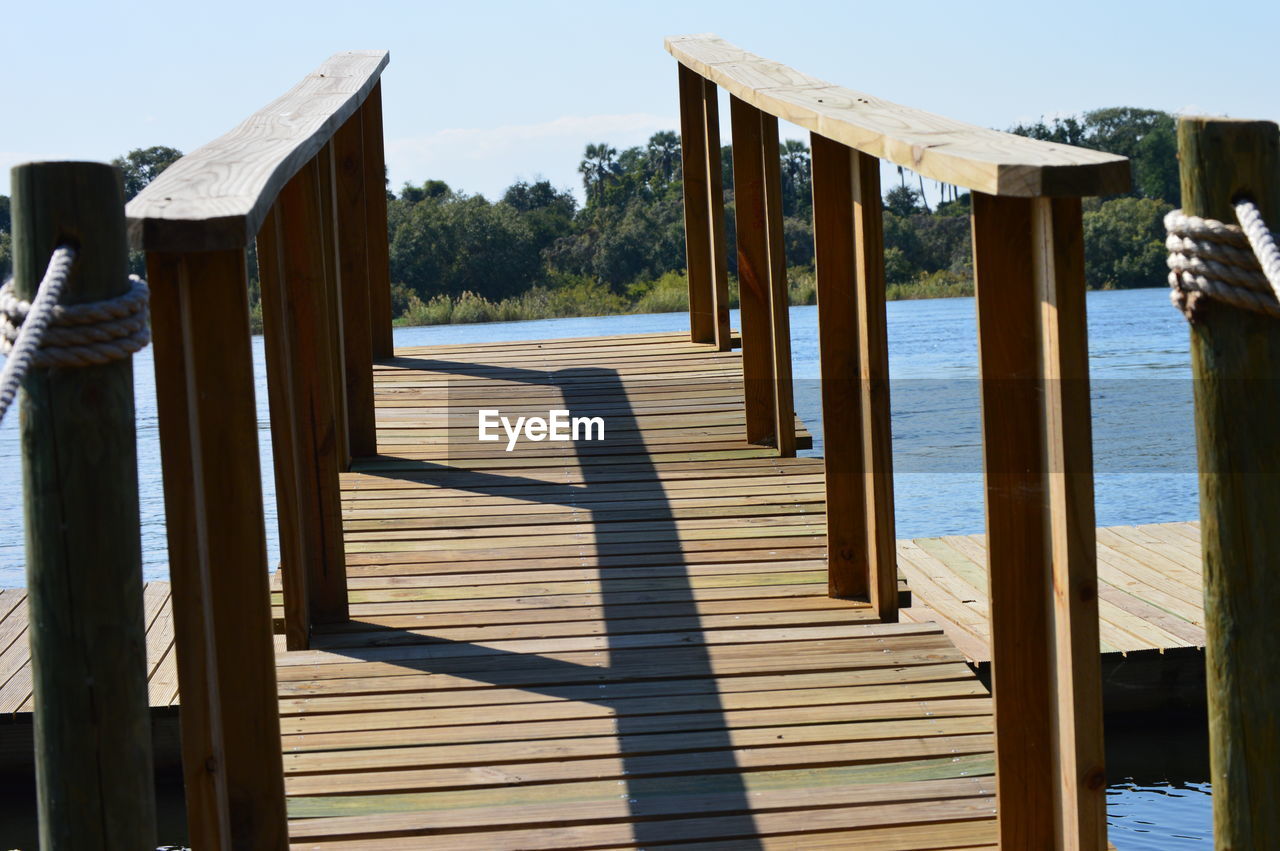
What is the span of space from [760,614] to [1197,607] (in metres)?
2.74

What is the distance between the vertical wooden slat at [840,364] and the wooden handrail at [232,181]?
42.2 inches

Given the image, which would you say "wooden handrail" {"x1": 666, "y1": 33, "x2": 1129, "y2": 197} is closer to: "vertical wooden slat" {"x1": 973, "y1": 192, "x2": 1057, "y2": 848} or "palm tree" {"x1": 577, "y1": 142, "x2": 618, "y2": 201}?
"vertical wooden slat" {"x1": 973, "y1": 192, "x2": 1057, "y2": 848}

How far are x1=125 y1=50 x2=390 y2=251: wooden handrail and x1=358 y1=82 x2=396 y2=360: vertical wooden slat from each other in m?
2.58

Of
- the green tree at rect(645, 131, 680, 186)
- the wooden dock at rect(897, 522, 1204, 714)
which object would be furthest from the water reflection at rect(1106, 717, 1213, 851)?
the green tree at rect(645, 131, 680, 186)

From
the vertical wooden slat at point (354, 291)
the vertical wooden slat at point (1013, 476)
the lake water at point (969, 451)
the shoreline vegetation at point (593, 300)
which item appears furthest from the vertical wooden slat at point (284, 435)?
the shoreline vegetation at point (593, 300)

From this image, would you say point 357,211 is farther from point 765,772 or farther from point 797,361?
point 797,361

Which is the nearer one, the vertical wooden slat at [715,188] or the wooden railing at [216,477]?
the wooden railing at [216,477]

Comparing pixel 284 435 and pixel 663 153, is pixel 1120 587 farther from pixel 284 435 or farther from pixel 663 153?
pixel 663 153

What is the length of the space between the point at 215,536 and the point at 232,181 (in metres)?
0.46

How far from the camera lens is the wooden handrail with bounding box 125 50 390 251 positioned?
1467mm

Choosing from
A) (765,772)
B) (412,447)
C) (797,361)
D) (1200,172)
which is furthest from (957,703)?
(797,361)

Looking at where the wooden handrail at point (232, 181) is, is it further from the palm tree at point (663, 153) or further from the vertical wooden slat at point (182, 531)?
the palm tree at point (663, 153)

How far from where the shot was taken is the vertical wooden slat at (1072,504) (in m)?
1.63

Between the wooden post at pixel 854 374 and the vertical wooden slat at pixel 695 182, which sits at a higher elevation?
the vertical wooden slat at pixel 695 182
